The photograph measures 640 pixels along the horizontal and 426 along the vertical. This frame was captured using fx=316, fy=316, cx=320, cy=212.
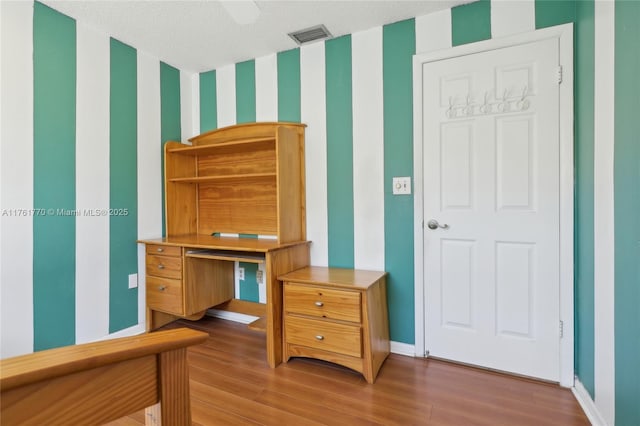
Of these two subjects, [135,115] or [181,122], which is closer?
[135,115]

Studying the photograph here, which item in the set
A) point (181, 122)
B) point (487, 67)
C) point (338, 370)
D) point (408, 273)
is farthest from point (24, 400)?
point (181, 122)

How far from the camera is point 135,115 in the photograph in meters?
2.72

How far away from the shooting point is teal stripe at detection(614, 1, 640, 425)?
1219 millimetres

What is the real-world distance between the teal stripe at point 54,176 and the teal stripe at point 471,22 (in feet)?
8.87

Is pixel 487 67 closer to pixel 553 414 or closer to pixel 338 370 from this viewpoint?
pixel 553 414

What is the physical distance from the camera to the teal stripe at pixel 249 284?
290 cm

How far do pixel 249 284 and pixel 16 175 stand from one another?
5.94ft

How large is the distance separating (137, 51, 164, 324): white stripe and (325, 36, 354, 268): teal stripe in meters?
1.59

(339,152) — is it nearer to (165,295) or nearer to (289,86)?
(289,86)

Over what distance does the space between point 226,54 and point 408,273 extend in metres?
2.42

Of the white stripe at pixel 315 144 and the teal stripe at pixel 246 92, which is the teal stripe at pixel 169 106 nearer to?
the teal stripe at pixel 246 92

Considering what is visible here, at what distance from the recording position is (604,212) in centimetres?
150

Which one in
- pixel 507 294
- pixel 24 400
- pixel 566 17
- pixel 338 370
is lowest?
pixel 338 370

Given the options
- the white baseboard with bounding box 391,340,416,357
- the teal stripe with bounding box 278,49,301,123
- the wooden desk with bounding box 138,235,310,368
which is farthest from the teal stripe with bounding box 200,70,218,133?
the white baseboard with bounding box 391,340,416,357
